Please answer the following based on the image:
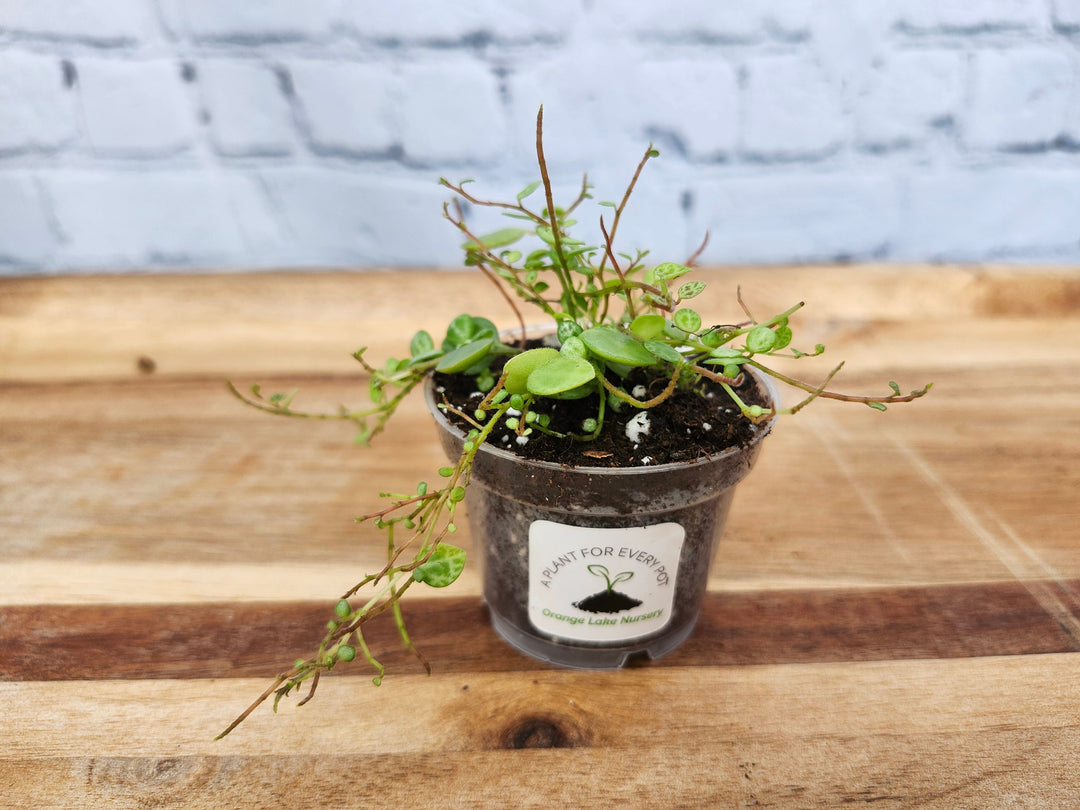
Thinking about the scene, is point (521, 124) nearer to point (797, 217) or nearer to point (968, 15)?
point (797, 217)

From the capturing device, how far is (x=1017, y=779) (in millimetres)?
509

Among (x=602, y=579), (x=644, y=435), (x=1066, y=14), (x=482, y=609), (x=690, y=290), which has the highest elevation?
(x=1066, y=14)

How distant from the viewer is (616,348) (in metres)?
0.47

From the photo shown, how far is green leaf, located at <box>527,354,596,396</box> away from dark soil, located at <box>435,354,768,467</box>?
0.07 m

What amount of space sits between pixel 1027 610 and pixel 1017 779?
0.64 ft

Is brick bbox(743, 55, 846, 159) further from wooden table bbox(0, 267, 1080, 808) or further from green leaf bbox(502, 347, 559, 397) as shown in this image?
green leaf bbox(502, 347, 559, 397)

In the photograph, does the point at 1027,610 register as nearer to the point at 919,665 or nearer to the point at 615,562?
the point at 919,665

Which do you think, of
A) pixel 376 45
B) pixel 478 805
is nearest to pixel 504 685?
pixel 478 805

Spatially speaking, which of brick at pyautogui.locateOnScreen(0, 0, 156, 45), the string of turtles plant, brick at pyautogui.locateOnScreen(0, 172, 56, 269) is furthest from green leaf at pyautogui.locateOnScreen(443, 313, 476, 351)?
brick at pyautogui.locateOnScreen(0, 172, 56, 269)

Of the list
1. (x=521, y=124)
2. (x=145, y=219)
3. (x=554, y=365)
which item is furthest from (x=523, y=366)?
(x=145, y=219)

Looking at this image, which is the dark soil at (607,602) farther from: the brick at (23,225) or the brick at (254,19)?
the brick at (23,225)

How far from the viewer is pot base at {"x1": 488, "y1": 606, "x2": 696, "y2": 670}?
0.60 meters

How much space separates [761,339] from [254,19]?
3.18 feet

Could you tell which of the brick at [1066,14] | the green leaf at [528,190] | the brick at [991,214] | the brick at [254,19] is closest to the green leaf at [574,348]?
the green leaf at [528,190]
